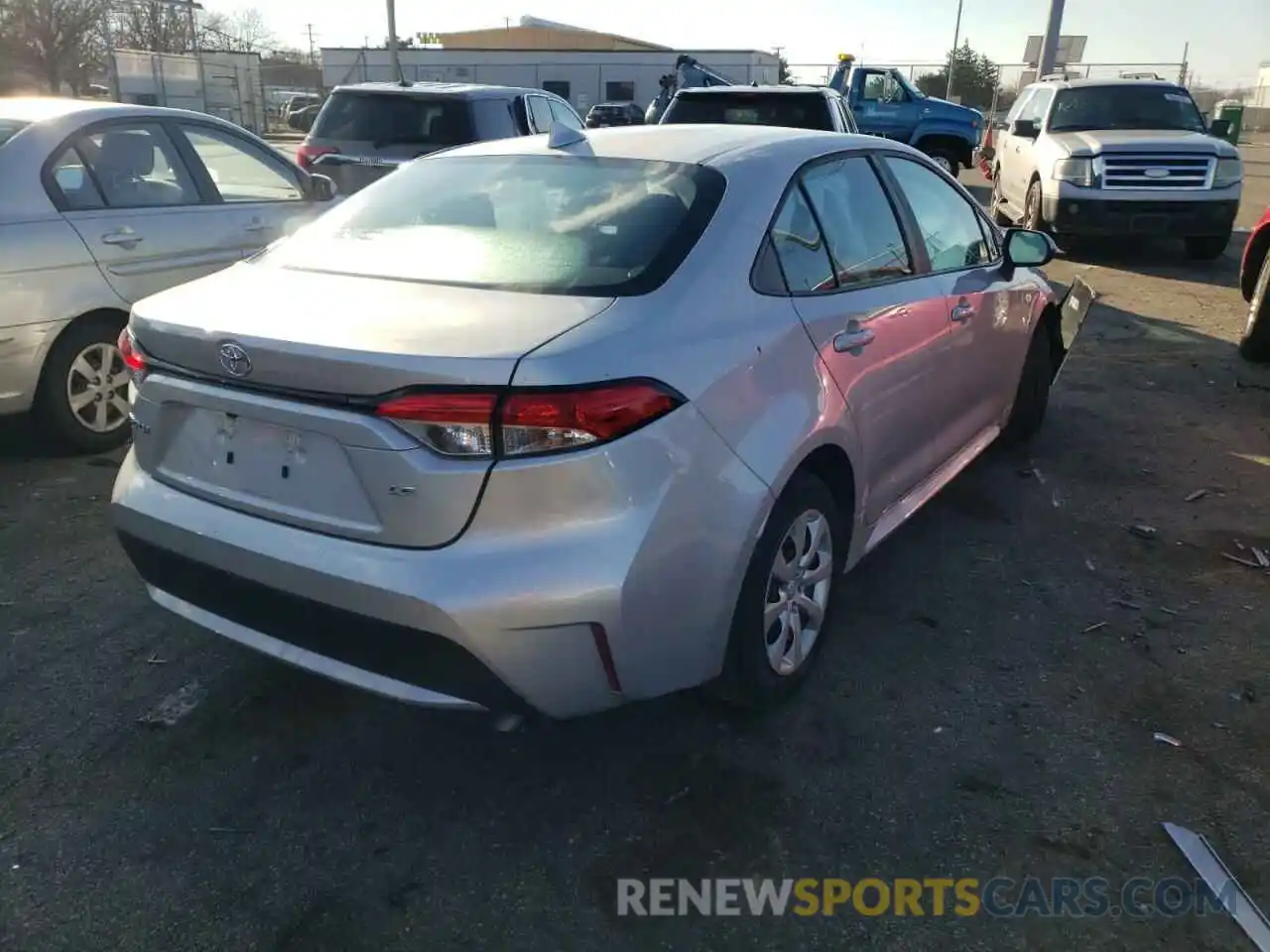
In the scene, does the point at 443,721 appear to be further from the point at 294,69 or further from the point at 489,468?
the point at 294,69

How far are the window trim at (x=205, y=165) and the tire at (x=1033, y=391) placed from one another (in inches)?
165

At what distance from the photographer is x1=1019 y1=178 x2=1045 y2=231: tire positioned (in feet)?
37.9

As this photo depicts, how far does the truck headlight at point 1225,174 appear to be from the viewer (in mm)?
10648

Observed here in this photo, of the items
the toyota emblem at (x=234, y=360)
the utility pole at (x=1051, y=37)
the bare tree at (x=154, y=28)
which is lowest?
the toyota emblem at (x=234, y=360)

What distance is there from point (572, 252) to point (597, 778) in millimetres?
1441

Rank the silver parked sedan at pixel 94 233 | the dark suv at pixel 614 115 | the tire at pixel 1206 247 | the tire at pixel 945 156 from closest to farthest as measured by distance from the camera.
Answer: the silver parked sedan at pixel 94 233, the tire at pixel 1206 247, the tire at pixel 945 156, the dark suv at pixel 614 115

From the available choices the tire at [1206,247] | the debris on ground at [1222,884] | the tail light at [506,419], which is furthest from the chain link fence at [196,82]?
the debris on ground at [1222,884]

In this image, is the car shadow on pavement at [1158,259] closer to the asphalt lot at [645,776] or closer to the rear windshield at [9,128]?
the asphalt lot at [645,776]

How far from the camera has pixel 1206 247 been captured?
11359 mm

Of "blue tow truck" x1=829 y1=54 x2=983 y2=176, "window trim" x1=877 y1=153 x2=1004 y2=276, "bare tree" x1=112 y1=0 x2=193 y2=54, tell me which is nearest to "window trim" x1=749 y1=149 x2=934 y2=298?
"window trim" x1=877 y1=153 x2=1004 y2=276

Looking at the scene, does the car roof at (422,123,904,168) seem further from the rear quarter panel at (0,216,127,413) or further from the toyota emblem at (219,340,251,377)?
the rear quarter panel at (0,216,127,413)

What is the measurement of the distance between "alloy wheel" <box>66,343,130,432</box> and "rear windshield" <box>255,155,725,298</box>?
2231 millimetres

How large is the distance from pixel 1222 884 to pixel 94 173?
542 cm

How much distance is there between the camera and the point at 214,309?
267 centimetres
